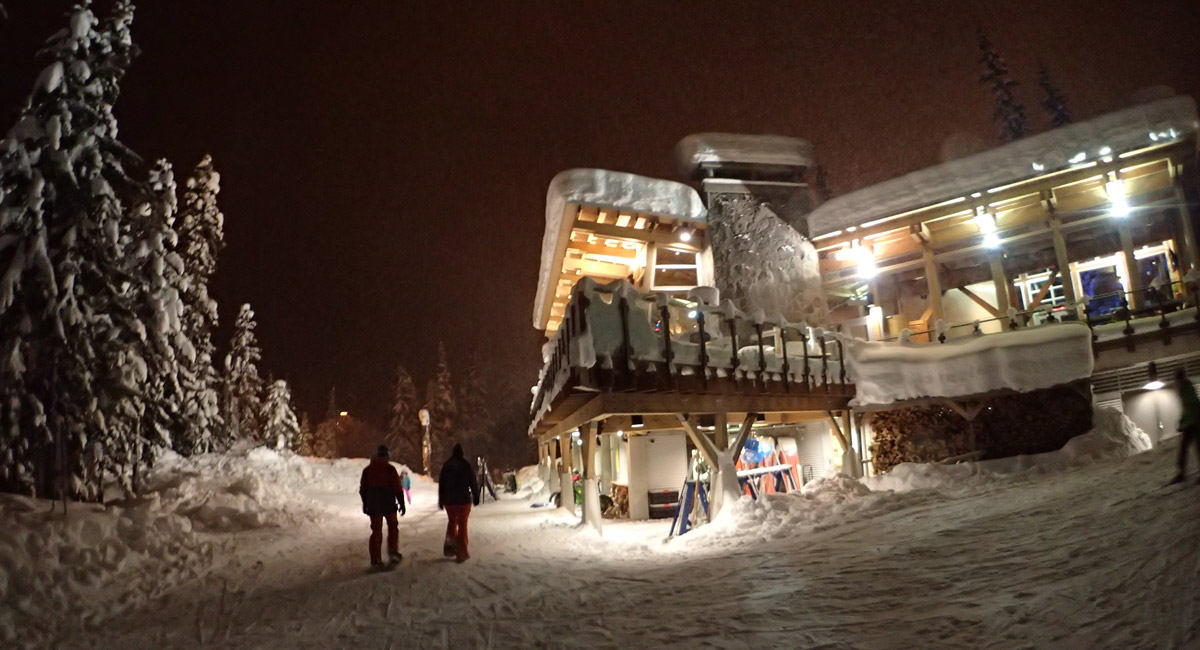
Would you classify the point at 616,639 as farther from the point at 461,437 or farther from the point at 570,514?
the point at 461,437

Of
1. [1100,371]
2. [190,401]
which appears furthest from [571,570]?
[190,401]

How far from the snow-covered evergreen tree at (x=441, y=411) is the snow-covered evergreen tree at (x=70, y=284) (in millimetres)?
46267

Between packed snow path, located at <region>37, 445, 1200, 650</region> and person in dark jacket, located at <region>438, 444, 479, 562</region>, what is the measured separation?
1.19 ft

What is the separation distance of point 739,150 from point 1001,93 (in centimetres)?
2656

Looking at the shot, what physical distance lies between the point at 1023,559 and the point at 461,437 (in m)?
56.9

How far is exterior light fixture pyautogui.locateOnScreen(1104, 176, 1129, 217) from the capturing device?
58.2 feet

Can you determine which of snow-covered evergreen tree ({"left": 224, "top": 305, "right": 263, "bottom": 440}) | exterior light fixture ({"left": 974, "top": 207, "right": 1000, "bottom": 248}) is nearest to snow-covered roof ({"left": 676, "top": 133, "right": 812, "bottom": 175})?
exterior light fixture ({"left": 974, "top": 207, "right": 1000, "bottom": 248})

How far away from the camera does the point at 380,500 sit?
357 inches

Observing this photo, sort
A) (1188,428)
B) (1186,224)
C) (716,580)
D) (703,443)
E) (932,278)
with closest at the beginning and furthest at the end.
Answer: (716,580)
(1188,428)
(703,443)
(1186,224)
(932,278)

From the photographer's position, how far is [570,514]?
16188 millimetres

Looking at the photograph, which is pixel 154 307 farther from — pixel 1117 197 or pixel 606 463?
pixel 1117 197

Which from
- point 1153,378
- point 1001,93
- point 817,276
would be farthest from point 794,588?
point 1001,93

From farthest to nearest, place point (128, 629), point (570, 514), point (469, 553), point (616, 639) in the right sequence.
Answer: point (570, 514)
point (469, 553)
point (128, 629)
point (616, 639)

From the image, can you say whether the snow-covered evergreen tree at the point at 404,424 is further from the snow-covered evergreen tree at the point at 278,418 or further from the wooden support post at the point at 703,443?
the wooden support post at the point at 703,443
